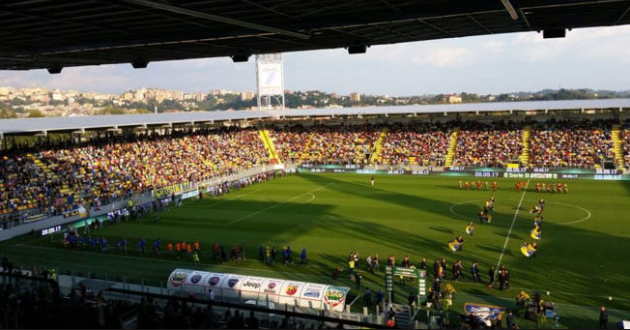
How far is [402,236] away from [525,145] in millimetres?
32446

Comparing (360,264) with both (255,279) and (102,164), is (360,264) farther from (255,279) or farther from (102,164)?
(102,164)

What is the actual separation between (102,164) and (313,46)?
33302 mm

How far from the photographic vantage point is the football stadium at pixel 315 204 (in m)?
13.9

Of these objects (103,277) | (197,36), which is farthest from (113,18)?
(103,277)

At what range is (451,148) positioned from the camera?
58562mm

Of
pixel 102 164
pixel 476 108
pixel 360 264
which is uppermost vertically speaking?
pixel 476 108

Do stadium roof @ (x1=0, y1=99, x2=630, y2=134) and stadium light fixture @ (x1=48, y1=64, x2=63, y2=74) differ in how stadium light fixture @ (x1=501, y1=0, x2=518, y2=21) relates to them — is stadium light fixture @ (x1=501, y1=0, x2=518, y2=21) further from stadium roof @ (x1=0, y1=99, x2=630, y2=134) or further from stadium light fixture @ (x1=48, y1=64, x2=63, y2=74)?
stadium roof @ (x1=0, y1=99, x2=630, y2=134)

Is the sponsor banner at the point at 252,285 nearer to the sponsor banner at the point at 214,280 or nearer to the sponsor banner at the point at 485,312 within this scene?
the sponsor banner at the point at 214,280

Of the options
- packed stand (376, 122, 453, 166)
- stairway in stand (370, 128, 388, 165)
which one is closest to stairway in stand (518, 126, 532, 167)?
packed stand (376, 122, 453, 166)

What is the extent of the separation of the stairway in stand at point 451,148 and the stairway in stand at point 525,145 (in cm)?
711

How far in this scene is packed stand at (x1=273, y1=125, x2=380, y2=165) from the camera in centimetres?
6194

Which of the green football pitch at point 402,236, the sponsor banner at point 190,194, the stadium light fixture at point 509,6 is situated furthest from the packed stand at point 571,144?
the stadium light fixture at point 509,6

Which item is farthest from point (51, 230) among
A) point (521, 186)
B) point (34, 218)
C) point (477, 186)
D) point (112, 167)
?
point (521, 186)

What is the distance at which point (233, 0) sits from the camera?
11672 mm
